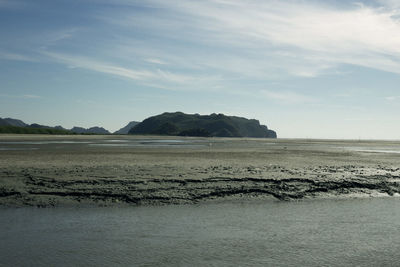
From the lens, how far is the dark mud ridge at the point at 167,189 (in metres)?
12.7

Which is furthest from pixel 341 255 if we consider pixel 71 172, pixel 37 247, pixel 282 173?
pixel 71 172

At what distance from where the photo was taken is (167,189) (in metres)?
14.3

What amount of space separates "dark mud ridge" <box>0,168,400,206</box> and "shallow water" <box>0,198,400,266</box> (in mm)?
1086

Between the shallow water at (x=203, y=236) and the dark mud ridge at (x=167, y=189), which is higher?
the dark mud ridge at (x=167, y=189)

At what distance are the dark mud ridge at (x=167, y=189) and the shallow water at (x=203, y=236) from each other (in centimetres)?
109

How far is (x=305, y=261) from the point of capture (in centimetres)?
707

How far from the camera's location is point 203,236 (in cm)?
877

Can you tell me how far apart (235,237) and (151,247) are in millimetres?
2163

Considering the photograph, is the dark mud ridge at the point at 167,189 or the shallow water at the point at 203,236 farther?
the dark mud ridge at the point at 167,189

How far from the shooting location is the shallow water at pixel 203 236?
7.14m

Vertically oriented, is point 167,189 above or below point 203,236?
above

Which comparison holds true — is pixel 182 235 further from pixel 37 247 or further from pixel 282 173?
pixel 282 173

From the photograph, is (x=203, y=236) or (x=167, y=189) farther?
(x=167, y=189)

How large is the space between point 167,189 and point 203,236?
568 cm
